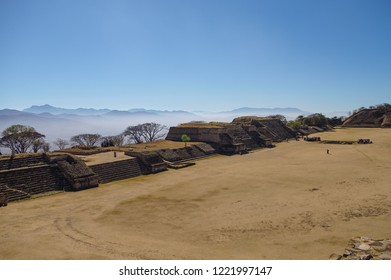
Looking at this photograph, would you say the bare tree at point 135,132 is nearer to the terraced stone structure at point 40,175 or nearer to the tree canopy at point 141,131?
the tree canopy at point 141,131

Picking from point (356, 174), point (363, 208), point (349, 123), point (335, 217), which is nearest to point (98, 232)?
point (335, 217)

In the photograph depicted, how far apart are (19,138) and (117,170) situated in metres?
22.3

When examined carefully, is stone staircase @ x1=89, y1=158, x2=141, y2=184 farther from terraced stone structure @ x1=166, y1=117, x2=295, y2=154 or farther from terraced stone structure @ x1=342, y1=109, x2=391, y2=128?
terraced stone structure @ x1=342, y1=109, x2=391, y2=128

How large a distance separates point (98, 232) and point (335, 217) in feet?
40.6

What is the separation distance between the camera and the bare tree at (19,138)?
4309cm

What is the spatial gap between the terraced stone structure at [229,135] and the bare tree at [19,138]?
1914 centimetres

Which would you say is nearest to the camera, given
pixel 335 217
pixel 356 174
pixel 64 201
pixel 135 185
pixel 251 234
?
pixel 251 234

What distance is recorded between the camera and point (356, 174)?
2809cm

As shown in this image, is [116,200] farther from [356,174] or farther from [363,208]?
[356,174]

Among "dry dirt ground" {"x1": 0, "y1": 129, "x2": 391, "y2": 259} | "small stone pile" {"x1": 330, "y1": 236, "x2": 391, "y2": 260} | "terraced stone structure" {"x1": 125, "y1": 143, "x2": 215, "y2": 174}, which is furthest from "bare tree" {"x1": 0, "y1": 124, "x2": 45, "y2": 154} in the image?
"small stone pile" {"x1": 330, "y1": 236, "x2": 391, "y2": 260}

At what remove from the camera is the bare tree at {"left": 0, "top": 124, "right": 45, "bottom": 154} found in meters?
43.1

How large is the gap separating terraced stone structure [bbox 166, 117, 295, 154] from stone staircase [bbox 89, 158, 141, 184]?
16.4 meters

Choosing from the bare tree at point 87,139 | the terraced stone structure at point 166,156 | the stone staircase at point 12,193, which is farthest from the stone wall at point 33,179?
the bare tree at point 87,139

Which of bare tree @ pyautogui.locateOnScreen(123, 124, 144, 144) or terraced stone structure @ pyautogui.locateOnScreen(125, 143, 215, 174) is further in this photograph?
bare tree @ pyautogui.locateOnScreen(123, 124, 144, 144)
